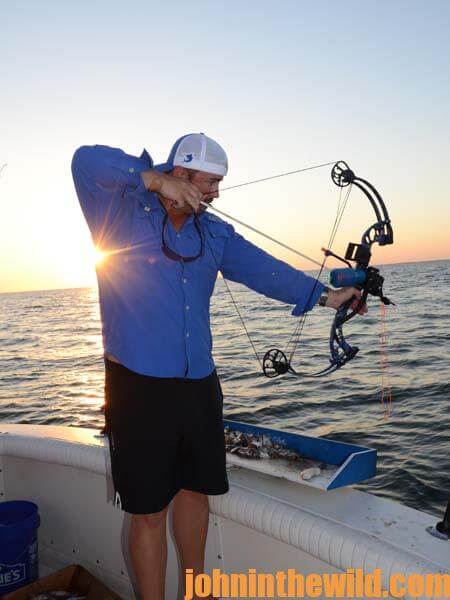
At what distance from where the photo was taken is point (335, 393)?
937 centimetres

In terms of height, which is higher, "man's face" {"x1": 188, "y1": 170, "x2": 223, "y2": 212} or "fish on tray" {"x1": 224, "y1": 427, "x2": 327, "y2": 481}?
"man's face" {"x1": 188, "y1": 170, "x2": 223, "y2": 212}

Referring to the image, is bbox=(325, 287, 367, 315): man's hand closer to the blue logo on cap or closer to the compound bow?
the compound bow

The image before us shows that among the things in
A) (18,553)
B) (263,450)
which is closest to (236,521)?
(263,450)

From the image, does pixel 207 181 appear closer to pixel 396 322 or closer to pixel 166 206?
pixel 166 206

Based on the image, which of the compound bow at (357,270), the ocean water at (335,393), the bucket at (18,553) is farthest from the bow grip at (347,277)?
the ocean water at (335,393)

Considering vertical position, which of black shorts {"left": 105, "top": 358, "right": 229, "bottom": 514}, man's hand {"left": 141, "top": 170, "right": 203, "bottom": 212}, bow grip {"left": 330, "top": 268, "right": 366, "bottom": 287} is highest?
man's hand {"left": 141, "top": 170, "right": 203, "bottom": 212}

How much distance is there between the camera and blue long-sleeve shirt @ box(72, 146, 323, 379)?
2.18 m

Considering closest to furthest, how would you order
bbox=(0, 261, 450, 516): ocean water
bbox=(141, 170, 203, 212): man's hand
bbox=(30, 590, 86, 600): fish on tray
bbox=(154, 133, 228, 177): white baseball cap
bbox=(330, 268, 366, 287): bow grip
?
bbox=(141, 170, 203, 212): man's hand < bbox=(154, 133, 228, 177): white baseball cap < bbox=(330, 268, 366, 287): bow grip < bbox=(30, 590, 86, 600): fish on tray < bbox=(0, 261, 450, 516): ocean water

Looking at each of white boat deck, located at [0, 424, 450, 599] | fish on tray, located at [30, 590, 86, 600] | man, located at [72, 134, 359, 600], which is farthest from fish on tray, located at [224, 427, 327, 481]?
fish on tray, located at [30, 590, 86, 600]

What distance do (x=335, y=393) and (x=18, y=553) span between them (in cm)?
695

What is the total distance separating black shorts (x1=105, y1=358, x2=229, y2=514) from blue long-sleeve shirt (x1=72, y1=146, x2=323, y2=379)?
68 mm

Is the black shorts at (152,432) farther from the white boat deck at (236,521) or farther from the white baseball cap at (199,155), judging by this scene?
the white baseball cap at (199,155)

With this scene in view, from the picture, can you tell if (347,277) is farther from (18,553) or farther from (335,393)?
(335,393)

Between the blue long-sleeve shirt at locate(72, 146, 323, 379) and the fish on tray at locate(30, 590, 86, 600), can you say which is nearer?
the blue long-sleeve shirt at locate(72, 146, 323, 379)
